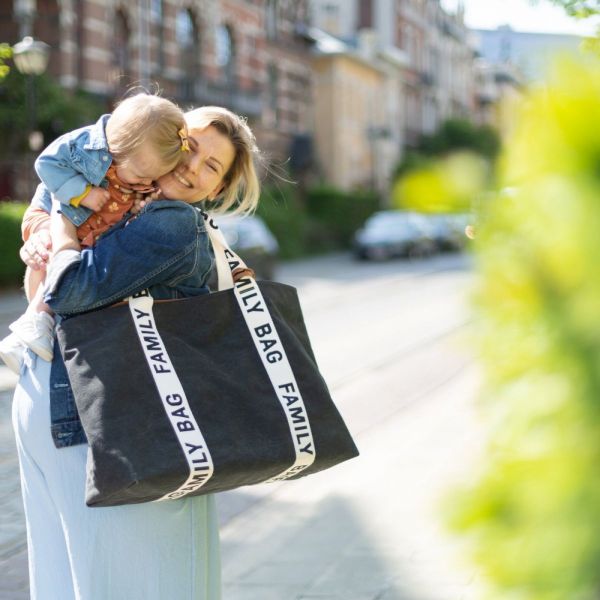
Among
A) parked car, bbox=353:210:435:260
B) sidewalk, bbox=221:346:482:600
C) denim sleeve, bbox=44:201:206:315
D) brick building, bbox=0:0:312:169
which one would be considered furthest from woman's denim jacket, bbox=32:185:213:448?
parked car, bbox=353:210:435:260

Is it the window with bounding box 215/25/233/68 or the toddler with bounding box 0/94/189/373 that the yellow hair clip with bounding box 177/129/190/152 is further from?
the window with bounding box 215/25/233/68

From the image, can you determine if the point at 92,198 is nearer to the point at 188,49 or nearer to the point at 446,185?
the point at 446,185

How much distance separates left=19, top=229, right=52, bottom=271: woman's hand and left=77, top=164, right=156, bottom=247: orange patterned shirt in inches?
3.8

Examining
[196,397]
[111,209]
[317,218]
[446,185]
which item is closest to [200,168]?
[111,209]

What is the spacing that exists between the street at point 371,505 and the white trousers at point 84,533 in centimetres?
66

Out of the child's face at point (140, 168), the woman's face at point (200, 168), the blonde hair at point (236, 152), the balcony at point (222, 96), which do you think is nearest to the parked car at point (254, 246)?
the balcony at point (222, 96)

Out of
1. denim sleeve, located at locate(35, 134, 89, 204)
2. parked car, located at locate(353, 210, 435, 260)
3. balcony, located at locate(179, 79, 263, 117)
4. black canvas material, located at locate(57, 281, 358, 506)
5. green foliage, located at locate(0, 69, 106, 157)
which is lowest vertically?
parked car, located at locate(353, 210, 435, 260)

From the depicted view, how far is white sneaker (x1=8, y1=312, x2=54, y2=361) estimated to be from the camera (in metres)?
2.67

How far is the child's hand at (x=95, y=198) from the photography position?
267 cm

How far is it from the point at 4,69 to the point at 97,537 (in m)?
5.78

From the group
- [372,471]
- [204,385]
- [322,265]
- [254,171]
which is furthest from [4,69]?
[322,265]

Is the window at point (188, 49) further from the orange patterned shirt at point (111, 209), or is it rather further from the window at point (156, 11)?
the orange patterned shirt at point (111, 209)

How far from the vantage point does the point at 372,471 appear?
21.4 ft

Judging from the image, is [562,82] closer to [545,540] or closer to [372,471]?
[545,540]
